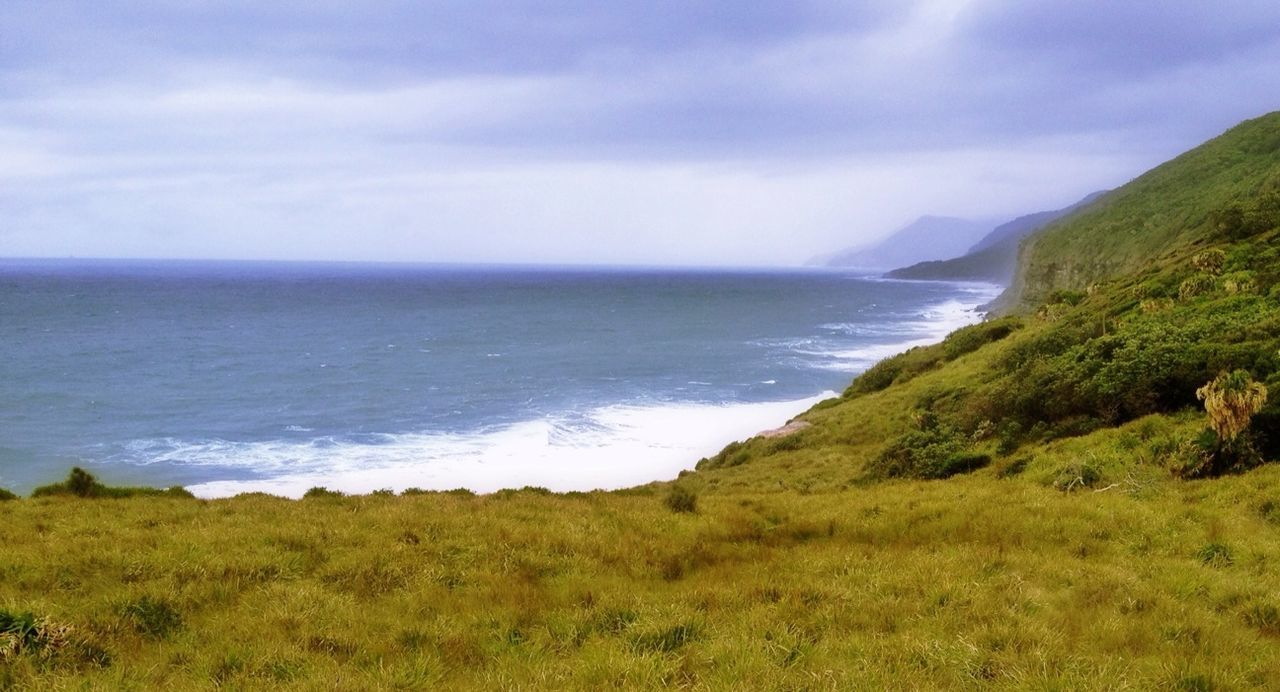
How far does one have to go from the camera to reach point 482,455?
37438 millimetres

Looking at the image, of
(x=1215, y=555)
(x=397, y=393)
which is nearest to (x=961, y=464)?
(x=1215, y=555)

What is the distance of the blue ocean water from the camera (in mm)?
35603

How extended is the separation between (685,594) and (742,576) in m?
1.21

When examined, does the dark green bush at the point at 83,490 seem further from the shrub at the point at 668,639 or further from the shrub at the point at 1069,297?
the shrub at the point at 1069,297

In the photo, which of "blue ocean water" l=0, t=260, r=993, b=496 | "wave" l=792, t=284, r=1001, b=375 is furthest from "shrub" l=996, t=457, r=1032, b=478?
"wave" l=792, t=284, r=1001, b=375

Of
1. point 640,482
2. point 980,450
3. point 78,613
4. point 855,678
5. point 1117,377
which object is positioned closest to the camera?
point 855,678

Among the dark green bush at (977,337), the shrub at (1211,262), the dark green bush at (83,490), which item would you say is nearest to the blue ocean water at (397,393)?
the dark green bush at (977,337)

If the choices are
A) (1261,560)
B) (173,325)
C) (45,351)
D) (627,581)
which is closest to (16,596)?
(627,581)

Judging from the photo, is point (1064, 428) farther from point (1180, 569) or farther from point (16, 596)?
point (16, 596)

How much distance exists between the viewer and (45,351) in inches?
2788

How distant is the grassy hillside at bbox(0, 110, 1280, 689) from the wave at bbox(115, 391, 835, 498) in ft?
48.5

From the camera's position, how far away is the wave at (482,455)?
109 feet

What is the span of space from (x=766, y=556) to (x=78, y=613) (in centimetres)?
816

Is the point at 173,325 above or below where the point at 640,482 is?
above
